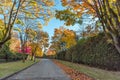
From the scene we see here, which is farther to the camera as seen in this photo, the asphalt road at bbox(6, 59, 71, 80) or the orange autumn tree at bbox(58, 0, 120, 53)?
the asphalt road at bbox(6, 59, 71, 80)

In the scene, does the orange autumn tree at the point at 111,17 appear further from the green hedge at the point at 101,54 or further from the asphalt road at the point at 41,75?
the green hedge at the point at 101,54

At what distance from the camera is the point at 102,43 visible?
2858 cm

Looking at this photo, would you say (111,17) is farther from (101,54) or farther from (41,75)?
(101,54)

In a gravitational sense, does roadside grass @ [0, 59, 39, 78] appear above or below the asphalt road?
above

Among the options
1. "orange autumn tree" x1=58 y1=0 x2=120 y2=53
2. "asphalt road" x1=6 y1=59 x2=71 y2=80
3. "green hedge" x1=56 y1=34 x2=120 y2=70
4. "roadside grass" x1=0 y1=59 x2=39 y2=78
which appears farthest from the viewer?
"green hedge" x1=56 y1=34 x2=120 y2=70

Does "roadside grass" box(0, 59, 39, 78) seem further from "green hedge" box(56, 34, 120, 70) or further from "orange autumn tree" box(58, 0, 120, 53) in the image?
"orange autumn tree" box(58, 0, 120, 53)

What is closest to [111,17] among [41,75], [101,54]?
[41,75]

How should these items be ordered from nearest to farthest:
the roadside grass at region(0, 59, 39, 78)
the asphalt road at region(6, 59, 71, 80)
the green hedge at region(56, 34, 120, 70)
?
the asphalt road at region(6, 59, 71, 80)
the roadside grass at region(0, 59, 39, 78)
the green hedge at region(56, 34, 120, 70)

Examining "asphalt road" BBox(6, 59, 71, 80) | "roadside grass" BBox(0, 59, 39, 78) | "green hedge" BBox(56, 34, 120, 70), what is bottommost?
"asphalt road" BBox(6, 59, 71, 80)

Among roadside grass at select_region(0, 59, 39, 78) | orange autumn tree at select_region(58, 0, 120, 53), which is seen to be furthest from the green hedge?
orange autumn tree at select_region(58, 0, 120, 53)

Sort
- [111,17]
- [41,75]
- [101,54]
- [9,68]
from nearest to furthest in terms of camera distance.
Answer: [111,17]
[41,75]
[101,54]
[9,68]

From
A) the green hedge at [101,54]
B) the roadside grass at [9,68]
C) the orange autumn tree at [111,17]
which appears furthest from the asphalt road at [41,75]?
the orange autumn tree at [111,17]

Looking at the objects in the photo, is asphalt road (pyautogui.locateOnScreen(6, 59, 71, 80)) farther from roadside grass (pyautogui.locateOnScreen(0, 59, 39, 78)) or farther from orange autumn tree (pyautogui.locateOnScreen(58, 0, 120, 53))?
orange autumn tree (pyautogui.locateOnScreen(58, 0, 120, 53))

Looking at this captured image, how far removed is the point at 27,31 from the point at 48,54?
96990 millimetres
